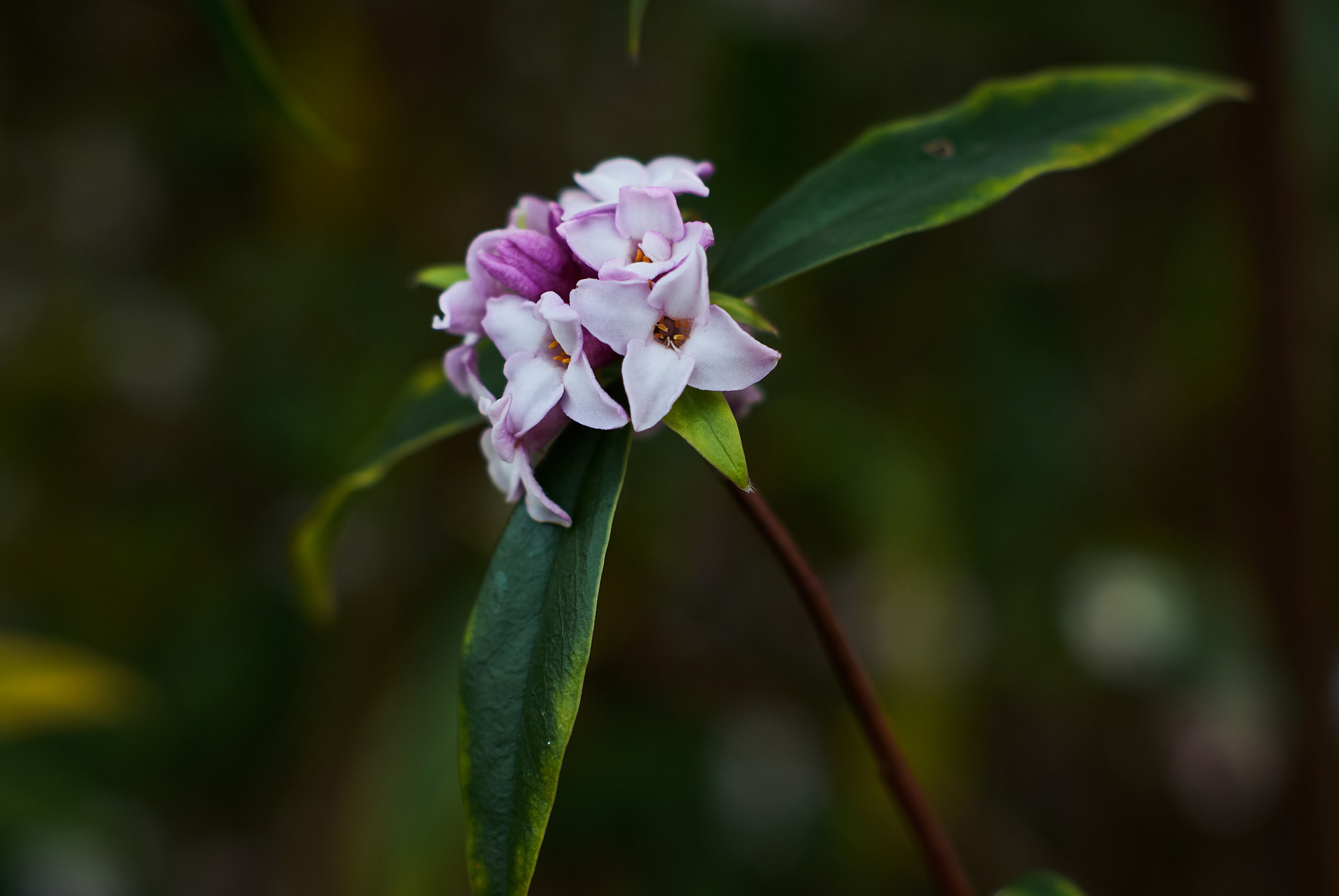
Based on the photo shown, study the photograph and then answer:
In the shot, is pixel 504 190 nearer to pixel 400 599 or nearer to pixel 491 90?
pixel 491 90

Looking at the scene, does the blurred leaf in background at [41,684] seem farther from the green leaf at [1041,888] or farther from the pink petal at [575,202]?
the green leaf at [1041,888]

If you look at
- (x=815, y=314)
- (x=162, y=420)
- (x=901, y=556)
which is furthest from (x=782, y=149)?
(x=162, y=420)

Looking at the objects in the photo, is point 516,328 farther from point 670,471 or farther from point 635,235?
point 670,471

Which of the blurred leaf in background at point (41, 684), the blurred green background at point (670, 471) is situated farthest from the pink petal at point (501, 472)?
the blurred green background at point (670, 471)

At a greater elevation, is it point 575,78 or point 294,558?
point 575,78

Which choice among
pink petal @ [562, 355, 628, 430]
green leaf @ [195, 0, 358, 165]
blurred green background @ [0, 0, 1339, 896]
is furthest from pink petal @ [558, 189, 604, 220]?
blurred green background @ [0, 0, 1339, 896]

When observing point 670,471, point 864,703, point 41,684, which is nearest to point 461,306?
point 864,703

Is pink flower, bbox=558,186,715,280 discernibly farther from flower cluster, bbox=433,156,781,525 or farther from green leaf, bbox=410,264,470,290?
green leaf, bbox=410,264,470,290
